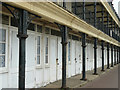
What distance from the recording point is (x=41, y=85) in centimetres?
825

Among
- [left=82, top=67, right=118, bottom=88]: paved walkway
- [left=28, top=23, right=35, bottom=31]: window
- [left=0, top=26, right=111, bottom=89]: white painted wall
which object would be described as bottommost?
[left=82, top=67, right=118, bottom=88]: paved walkway

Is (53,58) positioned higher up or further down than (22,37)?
further down

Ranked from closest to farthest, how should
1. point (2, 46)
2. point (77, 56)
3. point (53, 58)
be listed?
1. point (2, 46)
2. point (53, 58)
3. point (77, 56)

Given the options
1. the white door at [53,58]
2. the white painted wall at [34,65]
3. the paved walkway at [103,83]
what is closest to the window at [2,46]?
the white painted wall at [34,65]

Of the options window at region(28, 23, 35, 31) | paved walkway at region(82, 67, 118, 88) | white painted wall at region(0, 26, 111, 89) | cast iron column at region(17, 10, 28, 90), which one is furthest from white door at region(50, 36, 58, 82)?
cast iron column at region(17, 10, 28, 90)

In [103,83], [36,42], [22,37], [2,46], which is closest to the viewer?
[22,37]

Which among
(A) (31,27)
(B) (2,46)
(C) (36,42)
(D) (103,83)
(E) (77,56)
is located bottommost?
(D) (103,83)

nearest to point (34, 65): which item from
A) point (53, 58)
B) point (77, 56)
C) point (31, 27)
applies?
A: point (31, 27)

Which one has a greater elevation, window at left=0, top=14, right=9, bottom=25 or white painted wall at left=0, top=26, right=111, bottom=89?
window at left=0, top=14, right=9, bottom=25

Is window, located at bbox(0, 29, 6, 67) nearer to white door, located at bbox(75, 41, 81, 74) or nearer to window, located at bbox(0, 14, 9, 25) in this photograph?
window, located at bbox(0, 14, 9, 25)

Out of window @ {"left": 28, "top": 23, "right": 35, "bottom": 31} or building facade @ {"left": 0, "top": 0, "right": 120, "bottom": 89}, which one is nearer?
building facade @ {"left": 0, "top": 0, "right": 120, "bottom": 89}

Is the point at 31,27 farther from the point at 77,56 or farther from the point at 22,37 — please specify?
the point at 77,56

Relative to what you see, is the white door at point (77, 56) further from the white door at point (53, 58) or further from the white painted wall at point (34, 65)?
the white door at point (53, 58)

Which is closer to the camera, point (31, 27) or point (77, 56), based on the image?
point (31, 27)
